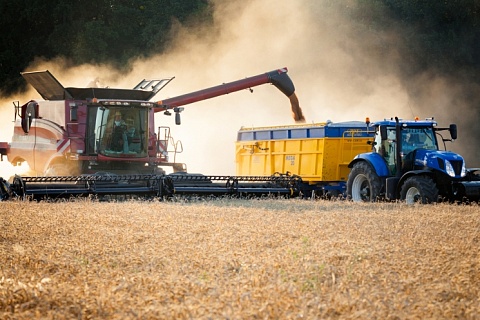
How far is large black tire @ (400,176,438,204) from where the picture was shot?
1552 cm

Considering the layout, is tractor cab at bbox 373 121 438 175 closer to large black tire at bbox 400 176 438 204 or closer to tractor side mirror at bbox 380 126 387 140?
tractor side mirror at bbox 380 126 387 140

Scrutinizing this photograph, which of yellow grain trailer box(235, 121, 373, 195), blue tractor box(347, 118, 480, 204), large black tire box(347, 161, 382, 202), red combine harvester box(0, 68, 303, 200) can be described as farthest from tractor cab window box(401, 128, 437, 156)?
red combine harvester box(0, 68, 303, 200)

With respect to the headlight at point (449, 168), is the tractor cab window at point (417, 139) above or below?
above

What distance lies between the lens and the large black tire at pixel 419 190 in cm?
1552

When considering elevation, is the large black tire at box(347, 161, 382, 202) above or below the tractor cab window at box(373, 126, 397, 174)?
below

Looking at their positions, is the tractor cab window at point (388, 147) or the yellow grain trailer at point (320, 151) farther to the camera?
the yellow grain trailer at point (320, 151)

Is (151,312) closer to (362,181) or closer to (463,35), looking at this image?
(362,181)

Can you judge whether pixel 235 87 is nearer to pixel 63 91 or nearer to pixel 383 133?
pixel 63 91

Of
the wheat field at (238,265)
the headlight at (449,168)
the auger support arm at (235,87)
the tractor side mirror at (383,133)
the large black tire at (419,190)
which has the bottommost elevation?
the wheat field at (238,265)

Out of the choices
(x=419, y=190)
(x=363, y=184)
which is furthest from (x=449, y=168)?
(x=363, y=184)

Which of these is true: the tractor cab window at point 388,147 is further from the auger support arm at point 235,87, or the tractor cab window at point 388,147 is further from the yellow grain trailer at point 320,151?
the auger support arm at point 235,87

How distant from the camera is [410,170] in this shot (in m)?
16.7

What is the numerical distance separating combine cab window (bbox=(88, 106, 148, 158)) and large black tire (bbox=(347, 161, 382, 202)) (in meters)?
4.59

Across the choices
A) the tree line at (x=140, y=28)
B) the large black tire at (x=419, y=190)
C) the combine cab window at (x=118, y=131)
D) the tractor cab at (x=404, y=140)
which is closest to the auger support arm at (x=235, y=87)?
the combine cab window at (x=118, y=131)
